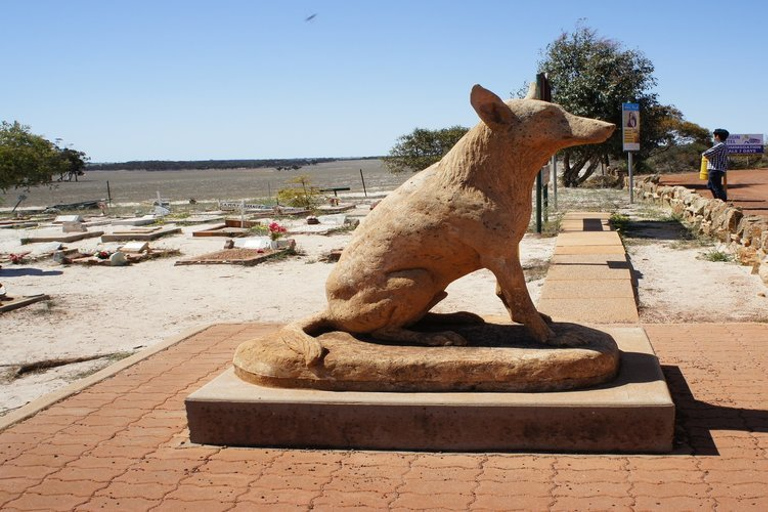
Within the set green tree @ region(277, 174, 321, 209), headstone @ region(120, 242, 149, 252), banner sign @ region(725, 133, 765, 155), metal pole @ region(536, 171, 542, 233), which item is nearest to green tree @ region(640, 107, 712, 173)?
banner sign @ region(725, 133, 765, 155)

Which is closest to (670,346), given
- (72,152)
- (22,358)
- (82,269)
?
(22,358)

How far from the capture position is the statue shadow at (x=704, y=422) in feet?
12.8

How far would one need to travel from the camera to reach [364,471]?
3.81 meters

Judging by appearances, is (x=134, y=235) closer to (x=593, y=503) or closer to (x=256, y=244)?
(x=256, y=244)

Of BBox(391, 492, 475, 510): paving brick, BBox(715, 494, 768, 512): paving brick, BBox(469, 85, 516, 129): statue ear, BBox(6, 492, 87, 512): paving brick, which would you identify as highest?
BBox(469, 85, 516, 129): statue ear

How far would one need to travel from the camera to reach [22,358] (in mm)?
6703

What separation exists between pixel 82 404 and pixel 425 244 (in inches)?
104

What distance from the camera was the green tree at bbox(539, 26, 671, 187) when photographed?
791 inches

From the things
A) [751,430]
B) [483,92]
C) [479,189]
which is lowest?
[751,430]

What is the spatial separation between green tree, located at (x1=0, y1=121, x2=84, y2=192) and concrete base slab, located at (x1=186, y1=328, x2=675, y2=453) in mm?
24156

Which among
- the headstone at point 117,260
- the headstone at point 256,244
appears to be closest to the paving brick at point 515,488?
the headstone at point 256,244

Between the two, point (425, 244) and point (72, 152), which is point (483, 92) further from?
point (72, 152)

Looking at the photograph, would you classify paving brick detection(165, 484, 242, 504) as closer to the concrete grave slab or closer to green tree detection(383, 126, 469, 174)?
the concrete grave slab

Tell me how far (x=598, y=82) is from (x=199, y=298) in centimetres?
1470
